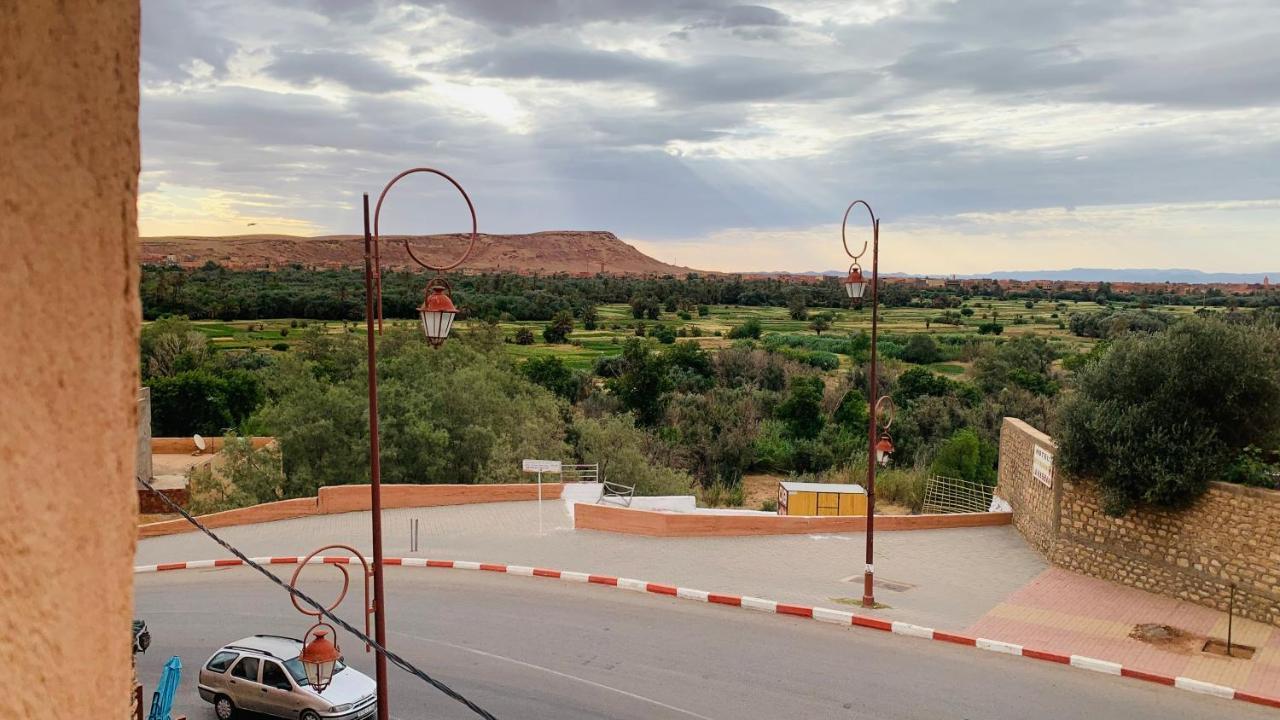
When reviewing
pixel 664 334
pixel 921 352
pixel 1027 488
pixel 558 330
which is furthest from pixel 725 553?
pixel 558 330

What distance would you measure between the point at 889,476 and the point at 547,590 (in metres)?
18.7

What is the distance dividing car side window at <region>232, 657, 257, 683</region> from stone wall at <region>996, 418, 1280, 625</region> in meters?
15.9

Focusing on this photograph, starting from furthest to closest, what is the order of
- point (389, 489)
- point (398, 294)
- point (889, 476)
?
point (398, 294)
point (889, 476)
point (389, 489)

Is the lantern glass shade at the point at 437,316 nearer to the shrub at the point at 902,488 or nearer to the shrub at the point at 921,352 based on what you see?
the shrub at the point at 902,488

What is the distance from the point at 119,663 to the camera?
3.69 feet

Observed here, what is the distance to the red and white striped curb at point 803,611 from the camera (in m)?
14.0

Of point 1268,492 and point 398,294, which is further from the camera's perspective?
point 398,294

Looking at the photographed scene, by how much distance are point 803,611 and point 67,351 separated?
1718 centimetres

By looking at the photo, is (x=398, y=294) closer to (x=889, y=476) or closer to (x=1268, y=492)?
(x=889, y=476)

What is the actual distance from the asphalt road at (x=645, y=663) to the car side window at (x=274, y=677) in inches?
50.0

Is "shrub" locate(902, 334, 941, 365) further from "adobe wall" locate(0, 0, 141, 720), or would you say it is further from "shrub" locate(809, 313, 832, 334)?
"adobe wall" locate(0, 0, 141, 720)

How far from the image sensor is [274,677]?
12.8 metres

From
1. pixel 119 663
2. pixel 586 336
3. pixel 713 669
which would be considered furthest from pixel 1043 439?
pixel 586 336

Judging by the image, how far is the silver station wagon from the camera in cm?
1256
